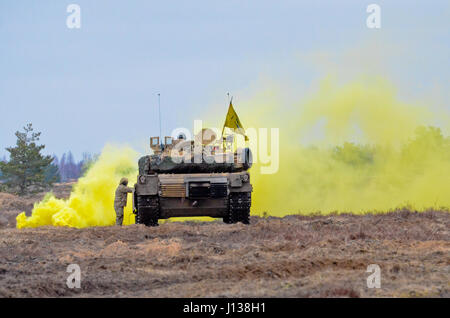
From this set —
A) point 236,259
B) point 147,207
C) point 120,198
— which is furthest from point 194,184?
point 236,259

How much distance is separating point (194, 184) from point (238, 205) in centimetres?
147

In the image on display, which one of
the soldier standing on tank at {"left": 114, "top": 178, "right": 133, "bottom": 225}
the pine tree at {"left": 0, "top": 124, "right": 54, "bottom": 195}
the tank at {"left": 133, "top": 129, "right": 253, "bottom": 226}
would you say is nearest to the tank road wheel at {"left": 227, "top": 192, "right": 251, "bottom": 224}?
the tank at {"left": 133, "top": 129, "right": 253, "bottom": 226}

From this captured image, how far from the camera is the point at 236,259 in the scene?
15031mm

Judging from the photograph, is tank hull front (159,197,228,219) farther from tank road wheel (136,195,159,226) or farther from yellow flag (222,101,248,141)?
yellow flag (222,101,248,141)

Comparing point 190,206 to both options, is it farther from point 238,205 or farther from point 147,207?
point 238,205

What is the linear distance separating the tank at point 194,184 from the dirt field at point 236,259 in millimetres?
510

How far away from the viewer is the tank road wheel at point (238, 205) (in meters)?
22.2

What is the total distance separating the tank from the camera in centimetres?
2173

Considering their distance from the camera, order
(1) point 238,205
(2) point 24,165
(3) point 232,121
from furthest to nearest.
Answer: (2) point 24,165 → (3) point 232,121 → (1) point 238,205

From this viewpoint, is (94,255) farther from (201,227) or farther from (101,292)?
(201,227)

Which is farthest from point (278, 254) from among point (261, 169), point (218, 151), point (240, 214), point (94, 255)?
point (261, 169)

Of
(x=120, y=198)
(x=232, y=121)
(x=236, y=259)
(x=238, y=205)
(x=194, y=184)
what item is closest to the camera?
(x=236, y=259)
